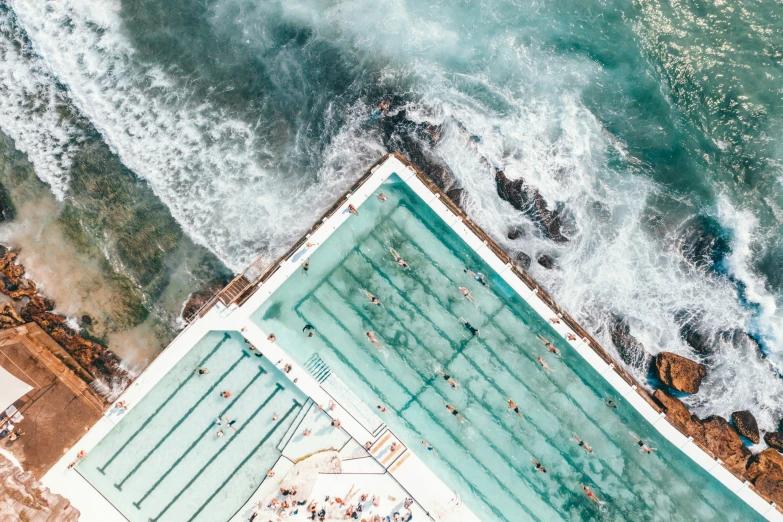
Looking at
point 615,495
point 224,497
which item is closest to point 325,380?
point 224,497

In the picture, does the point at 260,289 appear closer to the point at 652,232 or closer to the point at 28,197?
the point at 28,197

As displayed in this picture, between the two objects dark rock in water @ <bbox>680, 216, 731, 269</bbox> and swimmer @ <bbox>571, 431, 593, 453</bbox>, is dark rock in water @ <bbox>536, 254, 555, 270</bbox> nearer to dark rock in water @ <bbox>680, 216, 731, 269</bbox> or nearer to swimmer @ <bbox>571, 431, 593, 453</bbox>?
dark rock in water @ <bbox>680, 216, 731, 269</bbox>

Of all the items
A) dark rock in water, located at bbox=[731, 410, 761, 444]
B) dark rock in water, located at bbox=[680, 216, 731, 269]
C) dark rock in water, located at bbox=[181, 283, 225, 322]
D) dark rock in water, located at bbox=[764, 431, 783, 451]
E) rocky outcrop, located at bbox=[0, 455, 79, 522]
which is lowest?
rocky outcrop, located at bbox=[0, 455, 79, 522]

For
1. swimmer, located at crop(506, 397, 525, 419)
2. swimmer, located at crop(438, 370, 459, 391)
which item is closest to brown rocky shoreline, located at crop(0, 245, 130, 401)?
swimmer, located at crop(438, 370, 459, 391)

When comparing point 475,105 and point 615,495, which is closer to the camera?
point 615,495

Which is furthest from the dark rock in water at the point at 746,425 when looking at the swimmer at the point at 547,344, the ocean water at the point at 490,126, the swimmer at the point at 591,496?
the swimmer at the point at 547,344

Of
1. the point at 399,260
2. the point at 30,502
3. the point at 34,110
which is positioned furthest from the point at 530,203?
the point at 30,502
